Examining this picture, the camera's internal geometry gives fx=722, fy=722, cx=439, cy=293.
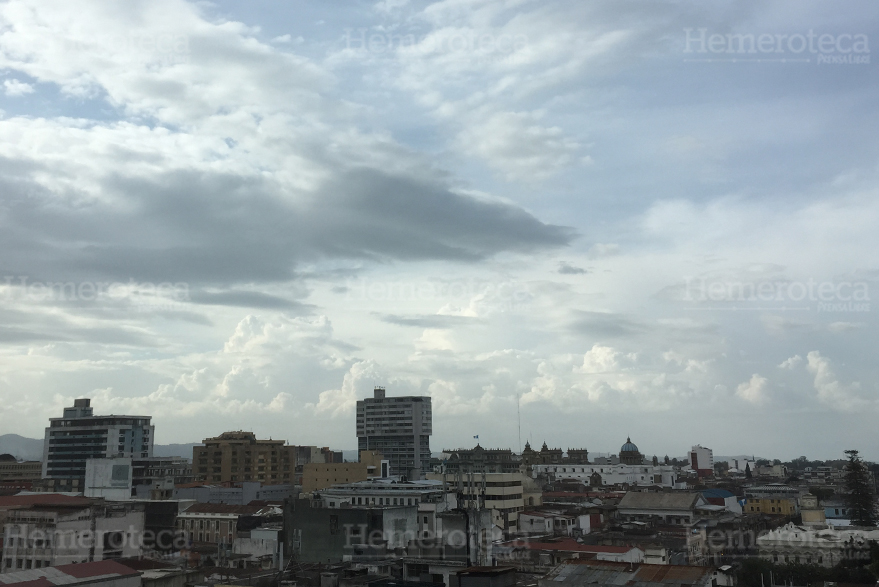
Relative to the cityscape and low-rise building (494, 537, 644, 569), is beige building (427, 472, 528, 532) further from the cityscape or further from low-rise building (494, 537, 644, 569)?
low-rise building (494, 537, 644, 569)

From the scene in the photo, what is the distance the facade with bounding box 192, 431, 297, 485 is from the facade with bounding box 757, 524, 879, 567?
424ft

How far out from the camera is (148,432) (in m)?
196

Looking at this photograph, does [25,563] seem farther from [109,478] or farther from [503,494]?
[503,494]

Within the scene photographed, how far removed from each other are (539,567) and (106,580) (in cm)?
3619

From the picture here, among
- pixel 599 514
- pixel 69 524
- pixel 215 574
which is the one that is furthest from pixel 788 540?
pixel 69 524

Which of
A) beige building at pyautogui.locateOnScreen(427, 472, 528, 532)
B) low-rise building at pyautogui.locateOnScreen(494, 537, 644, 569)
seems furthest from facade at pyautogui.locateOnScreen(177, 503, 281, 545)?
Answer: low-rise building at pyautogui.locateOnScreen(494, 537, 644, 569)

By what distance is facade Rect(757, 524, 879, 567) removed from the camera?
7538 centimetres

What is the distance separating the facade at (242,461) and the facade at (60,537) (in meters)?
112

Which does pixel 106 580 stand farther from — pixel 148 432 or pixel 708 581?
pixel 148 432

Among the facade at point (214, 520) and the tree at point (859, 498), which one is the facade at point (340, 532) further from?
the tree at point (859, 498)

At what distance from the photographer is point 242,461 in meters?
184

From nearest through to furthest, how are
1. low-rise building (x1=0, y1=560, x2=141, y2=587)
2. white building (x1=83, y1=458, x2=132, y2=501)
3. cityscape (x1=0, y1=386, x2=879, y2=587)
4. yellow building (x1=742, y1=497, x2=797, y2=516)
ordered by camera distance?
low-rise building (x1=0, y1=560, x2=141, y2=587) < cityscape (x1=0, y1=386, x2=879, y2=587) < white building (x1=83, y1=458, x2=132, y2=501) < yellow building (x1=742, y1=497, x2=797, y2=516)

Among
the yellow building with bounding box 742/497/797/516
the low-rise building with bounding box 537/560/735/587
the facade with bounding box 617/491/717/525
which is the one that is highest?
the low-rise building with bounding box 537/560/735/587

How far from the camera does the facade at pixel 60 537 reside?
214 ft
